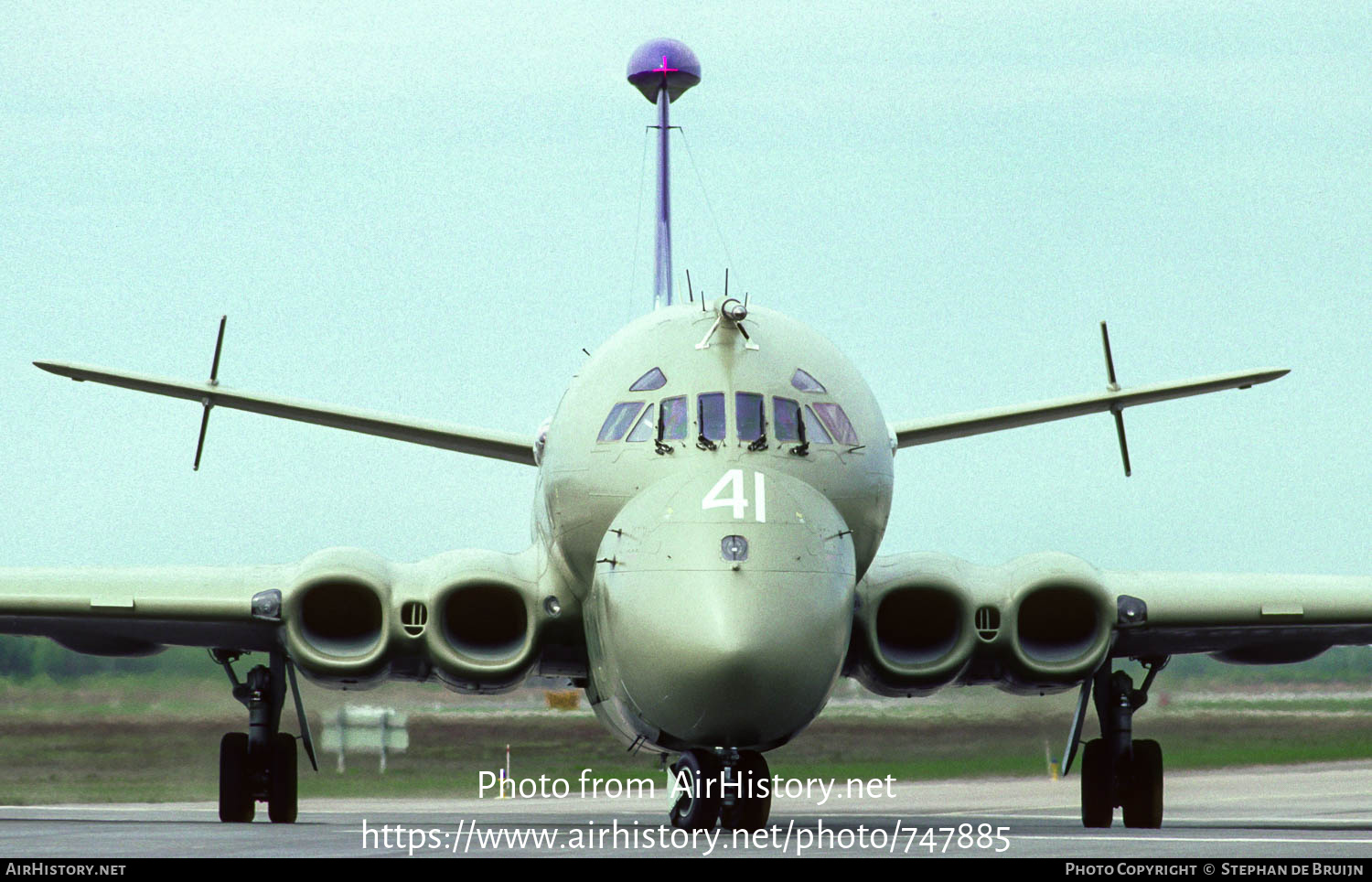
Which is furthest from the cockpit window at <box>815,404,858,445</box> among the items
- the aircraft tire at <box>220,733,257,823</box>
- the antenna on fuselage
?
the antenna on fuselage

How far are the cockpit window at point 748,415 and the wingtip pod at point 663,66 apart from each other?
8.80 m

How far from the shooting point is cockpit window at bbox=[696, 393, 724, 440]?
41.1 feet

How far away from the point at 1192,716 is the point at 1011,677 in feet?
24.7

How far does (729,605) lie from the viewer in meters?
11.0

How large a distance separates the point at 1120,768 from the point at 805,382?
17.2ft

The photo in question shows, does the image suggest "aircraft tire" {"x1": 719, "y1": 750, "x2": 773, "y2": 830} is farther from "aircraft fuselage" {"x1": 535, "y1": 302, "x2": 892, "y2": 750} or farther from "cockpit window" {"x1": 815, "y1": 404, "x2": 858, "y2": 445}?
"cockpit window" {"x1": 815, "y1": 404, "x2": 858, "y2": 445}

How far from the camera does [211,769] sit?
2089 centimetres

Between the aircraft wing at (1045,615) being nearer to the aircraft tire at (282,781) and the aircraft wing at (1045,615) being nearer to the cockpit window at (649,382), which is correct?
the cockpit window at (649,382)

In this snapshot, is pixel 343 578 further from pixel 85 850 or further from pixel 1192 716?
pixel 1192 716

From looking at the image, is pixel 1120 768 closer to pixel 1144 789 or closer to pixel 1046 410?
pixel 1144 789

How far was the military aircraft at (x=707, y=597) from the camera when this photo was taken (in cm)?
1131

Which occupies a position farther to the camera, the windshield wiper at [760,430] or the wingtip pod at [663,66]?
the wingtip pod at [663,66]

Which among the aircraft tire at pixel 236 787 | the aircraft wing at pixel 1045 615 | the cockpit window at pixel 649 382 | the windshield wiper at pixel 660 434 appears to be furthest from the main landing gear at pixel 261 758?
the windshield wiper at pixel 660 434
